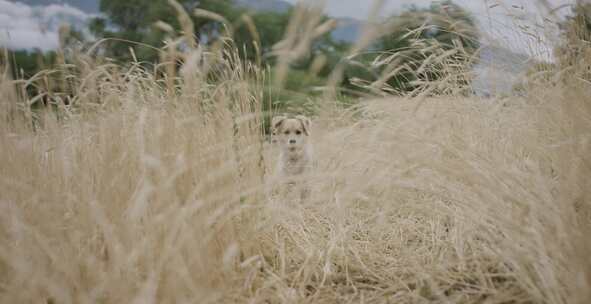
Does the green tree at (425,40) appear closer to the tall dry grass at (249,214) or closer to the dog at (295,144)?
the tall dry grass at (249,214)

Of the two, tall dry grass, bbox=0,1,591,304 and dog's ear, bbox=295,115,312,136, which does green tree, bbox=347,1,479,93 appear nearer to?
tall dry grass, bbox=0,1,591,304

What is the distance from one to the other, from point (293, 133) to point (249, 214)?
3066 mm

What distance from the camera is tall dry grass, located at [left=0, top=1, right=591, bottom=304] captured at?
1.38 meters

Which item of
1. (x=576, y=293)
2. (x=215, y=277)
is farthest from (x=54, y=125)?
(x=576, y=293)

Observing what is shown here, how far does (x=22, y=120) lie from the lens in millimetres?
2623

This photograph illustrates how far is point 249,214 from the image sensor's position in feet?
6.75

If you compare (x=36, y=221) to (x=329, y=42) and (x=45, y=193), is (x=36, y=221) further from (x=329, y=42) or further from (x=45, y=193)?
(x=329, y=42)

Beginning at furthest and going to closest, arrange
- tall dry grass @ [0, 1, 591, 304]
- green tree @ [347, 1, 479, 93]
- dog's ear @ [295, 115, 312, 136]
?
dog's ear @ [295, 115, 312, 136] < green tree @ [347, 1, 479, 93] < tall dry grass @ [0, 1, 591, 304]

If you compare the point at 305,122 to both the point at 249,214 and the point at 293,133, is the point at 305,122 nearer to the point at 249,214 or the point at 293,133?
the point at 293,133

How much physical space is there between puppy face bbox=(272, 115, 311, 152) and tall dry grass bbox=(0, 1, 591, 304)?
2365 millimetres

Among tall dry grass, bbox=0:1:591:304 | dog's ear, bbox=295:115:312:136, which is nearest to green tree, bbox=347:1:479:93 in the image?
tall dry grass, bbox=0:1:591:304

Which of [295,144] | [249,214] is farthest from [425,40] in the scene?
[295,144]

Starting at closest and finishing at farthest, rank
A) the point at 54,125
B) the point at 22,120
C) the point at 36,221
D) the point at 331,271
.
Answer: the point at 36,221 → the point at 331,271 → the point at 54,125 → the point at 22,120

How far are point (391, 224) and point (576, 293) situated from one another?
5.08 ft
